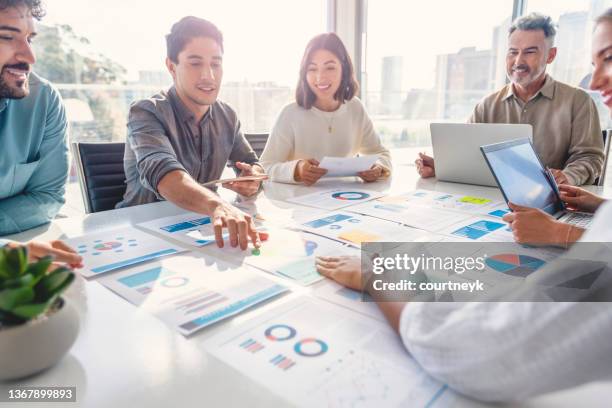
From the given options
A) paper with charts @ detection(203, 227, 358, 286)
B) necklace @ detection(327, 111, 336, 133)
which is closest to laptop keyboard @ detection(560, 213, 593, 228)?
paper with charts @ detection(203, 227, 358, 286)

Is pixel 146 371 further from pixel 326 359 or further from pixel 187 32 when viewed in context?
pixel 187 32

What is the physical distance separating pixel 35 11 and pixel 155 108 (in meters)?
0.45

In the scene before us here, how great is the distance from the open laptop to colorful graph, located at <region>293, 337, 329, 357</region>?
1.21 meters

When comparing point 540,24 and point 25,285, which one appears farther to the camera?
point 540,24

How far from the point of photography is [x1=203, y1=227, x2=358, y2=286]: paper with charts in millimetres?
835

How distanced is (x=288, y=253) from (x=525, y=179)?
75 centimetres

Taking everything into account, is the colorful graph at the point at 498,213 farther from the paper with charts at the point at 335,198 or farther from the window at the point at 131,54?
the window at the point at 131,54

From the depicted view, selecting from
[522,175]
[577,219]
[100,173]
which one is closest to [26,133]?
[100,173]

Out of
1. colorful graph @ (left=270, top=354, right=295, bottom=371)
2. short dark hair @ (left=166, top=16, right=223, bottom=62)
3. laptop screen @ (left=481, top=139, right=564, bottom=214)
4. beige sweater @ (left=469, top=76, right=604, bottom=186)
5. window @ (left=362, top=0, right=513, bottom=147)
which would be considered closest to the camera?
colorful graph @ (left=270, top=354, right=295, bottom=371)

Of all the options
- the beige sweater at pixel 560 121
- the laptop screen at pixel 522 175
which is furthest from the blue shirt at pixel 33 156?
the beige sweater at pixel 560 121

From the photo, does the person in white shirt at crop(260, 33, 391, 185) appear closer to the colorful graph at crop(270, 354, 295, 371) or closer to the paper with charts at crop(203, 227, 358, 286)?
the paper with charts at crop(203, 227, 358, 286)

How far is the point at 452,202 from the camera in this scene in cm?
141

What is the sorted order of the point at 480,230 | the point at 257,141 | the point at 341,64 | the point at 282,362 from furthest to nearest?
the point at 257,141
the point at 341,64
the point at 480,230
the point at 282,362

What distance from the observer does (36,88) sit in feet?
4.58
